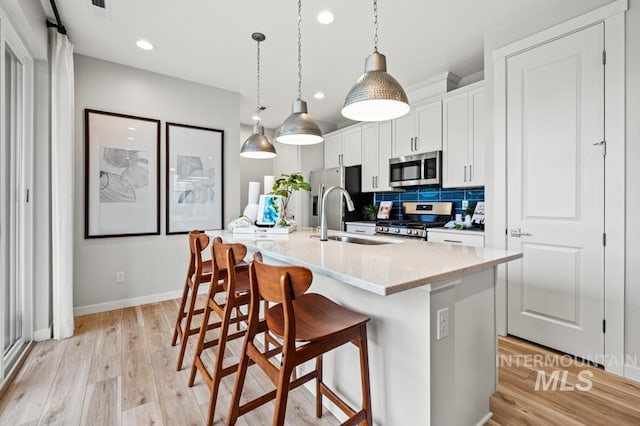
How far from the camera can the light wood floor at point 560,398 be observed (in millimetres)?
1625

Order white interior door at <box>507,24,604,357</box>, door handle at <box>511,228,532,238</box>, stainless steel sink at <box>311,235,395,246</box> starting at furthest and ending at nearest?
door handle at <box>511,228,532,238</box>, stainless steel sink at <box>311,235,395,246</box>, white interior door at <box>507,24,604,357</box>

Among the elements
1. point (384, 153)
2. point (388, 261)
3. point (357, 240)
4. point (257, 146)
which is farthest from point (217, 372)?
point (384, 153)

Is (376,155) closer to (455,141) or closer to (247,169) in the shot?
(455,141)

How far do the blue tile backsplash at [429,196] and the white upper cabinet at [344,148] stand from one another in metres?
0.72

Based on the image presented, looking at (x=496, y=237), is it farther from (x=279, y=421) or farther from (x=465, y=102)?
(x=279, y=421)

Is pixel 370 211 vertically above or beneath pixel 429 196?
beneath

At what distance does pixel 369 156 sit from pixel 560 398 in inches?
133

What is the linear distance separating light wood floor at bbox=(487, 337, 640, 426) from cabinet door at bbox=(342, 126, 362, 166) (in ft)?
10.6

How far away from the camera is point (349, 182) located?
15.9 ft

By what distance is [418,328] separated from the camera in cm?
123

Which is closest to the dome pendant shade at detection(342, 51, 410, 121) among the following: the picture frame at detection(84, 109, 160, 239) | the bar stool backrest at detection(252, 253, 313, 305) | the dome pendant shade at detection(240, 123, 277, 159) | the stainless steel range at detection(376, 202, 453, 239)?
the bar stool backrest at detection(252, 253, 313, 305)

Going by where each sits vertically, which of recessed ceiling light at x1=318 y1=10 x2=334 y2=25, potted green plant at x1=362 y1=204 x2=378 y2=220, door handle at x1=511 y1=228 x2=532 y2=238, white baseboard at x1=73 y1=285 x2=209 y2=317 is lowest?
white baseboard at x1=73 y1=285 x2=209 y2=317

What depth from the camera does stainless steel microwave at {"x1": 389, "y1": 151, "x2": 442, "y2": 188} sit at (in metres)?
3.56

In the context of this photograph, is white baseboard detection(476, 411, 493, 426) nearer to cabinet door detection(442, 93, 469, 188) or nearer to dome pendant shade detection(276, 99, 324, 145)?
dome pendant shade detection(276, 99, 324, 145)
